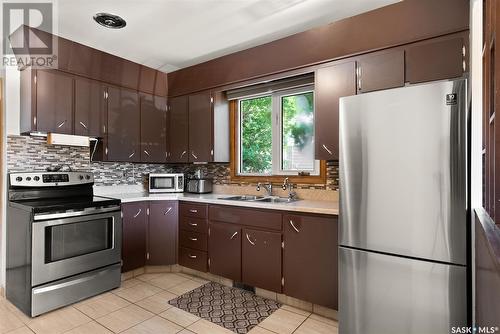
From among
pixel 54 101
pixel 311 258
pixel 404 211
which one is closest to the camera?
pixel 404 211

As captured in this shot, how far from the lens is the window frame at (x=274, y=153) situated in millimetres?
2852

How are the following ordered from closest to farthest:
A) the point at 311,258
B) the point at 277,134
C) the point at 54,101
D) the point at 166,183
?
the point at 311,258 < the point at 54,101 < the point at 277,134 < the point at 166,183

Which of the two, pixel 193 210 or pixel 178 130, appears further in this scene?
pixel 178 130

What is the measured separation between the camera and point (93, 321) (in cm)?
216

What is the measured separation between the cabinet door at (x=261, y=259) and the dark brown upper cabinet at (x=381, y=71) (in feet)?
4.66

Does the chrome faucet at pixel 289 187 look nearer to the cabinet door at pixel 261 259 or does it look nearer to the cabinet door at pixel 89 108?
the cabinet door at pixel 261 259

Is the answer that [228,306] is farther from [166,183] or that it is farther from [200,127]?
[200,127]

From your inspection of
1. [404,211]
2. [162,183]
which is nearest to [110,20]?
[162,183]

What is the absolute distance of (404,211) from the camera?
63.6 inches

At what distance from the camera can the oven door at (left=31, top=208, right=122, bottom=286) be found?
2.24 metres

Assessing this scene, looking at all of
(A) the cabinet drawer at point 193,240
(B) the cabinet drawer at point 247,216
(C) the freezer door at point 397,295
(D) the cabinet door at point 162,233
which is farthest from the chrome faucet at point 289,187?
(D) the cabinet door at point 162,233

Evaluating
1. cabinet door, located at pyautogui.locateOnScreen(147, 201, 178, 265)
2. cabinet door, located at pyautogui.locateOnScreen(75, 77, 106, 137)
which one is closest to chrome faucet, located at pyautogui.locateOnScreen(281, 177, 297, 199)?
cabinet door, located at pyautogui.locateOnScreen(147, 201, 178, 265)

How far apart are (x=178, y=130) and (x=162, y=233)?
128 cm

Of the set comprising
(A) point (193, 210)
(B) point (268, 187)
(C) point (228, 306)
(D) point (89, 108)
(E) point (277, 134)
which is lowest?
(C) point (228, 306)
